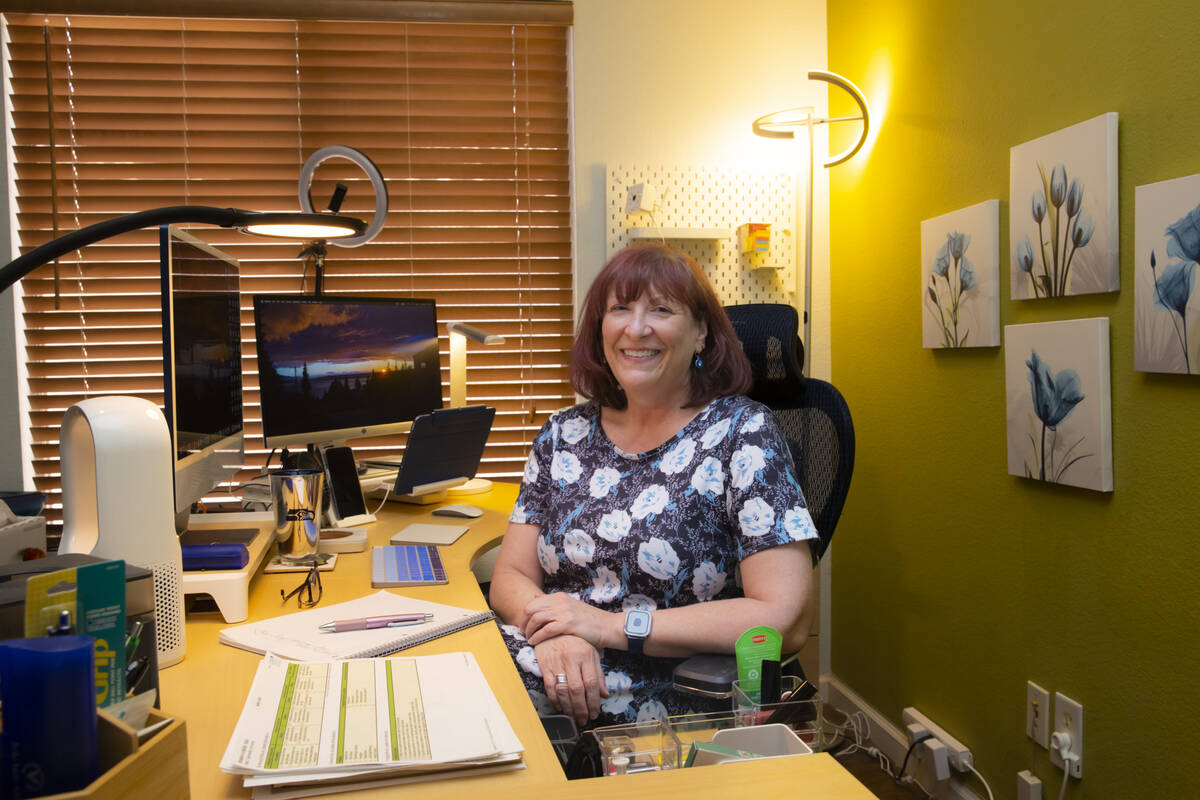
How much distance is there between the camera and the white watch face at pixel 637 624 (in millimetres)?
1415

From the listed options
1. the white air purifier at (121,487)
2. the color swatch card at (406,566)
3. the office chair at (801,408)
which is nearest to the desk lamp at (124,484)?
the white air purifier at (121,487)

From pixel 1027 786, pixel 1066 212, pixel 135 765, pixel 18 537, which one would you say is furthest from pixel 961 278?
Answer: pixel 18 537

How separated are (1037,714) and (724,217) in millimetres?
1717

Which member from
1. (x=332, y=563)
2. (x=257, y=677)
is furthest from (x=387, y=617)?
(x=332, y=563)

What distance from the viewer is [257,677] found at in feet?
3.37

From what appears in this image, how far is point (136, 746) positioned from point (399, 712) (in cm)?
36

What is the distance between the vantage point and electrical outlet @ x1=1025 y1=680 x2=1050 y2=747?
1.85 m

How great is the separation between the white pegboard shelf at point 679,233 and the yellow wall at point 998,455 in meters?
0.44

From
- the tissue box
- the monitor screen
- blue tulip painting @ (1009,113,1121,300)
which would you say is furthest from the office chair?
the tissue box

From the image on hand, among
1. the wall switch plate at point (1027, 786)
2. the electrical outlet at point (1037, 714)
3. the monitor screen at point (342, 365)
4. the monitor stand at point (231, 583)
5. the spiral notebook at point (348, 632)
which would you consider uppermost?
the monitor screen at point (342, 365)

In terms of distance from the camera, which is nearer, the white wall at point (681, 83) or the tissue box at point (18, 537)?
the tissue box at point (18, 537)

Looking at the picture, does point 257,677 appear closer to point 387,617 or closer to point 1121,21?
point 387,617

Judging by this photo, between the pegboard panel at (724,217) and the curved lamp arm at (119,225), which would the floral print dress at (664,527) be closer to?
the curved lamp arm at (119,225)

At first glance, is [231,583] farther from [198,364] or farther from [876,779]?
[876,779]
